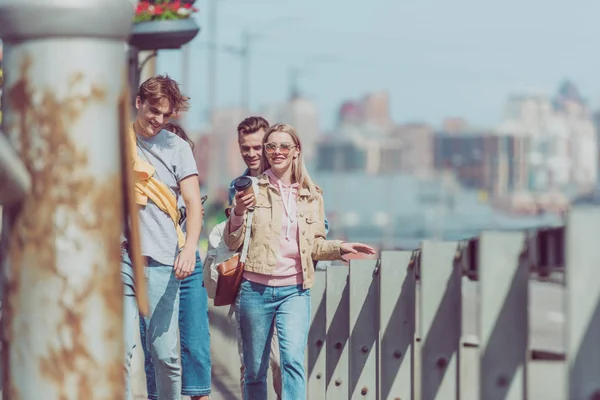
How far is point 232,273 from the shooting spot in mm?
7336

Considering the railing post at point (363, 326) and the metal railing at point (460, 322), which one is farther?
the railing post at point (363, 326)

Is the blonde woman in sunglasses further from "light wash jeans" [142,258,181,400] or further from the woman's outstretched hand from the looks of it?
"light wash jeans" [142,258,181,400]

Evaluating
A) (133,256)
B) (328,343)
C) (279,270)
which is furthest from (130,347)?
(133,256)

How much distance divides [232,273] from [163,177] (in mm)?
667

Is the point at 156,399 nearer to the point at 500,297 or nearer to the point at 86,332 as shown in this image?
the point at 500,297

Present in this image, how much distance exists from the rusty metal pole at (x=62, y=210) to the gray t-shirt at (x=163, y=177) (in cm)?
425

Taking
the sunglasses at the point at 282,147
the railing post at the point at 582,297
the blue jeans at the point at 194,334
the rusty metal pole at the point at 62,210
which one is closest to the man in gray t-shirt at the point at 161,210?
the blue jeans at the point at 194,334

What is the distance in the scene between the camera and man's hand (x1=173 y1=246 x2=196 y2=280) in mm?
6543

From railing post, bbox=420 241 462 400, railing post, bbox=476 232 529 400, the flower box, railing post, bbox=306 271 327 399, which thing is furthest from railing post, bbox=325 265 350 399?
railing post, bbox=476 232 529 400

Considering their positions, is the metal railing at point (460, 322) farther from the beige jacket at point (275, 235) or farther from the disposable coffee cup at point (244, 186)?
the disposable coffee cup at point (244, 186)

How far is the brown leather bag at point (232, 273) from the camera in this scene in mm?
7340

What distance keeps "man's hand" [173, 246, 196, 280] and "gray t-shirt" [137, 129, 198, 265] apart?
21cm

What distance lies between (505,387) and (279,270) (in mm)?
3130

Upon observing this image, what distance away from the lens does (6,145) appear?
2.35 m
